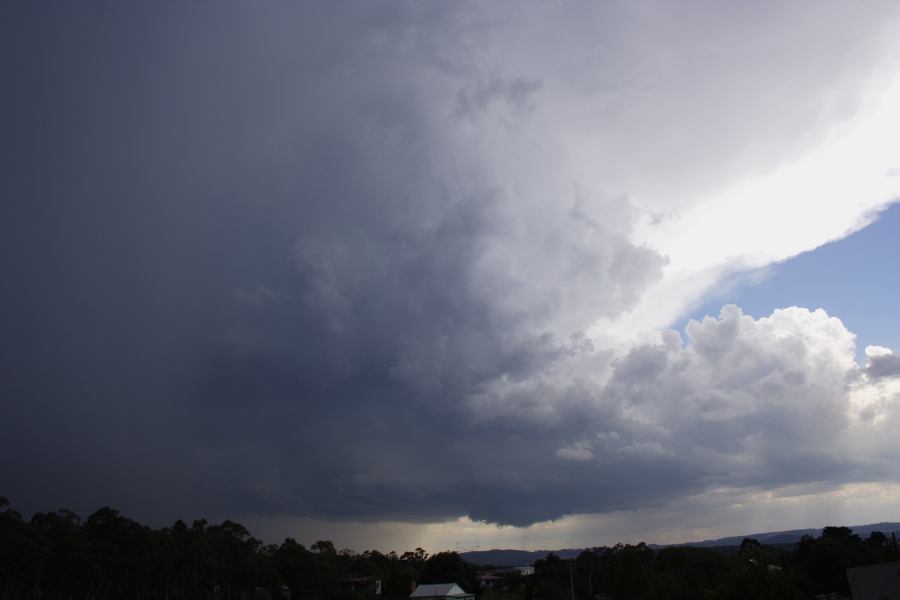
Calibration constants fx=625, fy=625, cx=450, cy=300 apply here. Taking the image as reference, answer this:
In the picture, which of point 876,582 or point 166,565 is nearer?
point 876,582

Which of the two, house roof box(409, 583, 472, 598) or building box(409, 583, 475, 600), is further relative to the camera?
house roof box(409, 583, 472, 598)

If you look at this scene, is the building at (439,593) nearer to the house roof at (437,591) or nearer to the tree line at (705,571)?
the house roof at (437,591)

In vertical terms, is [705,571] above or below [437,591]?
above

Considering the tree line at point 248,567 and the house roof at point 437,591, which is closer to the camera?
the tree line at point 248,567

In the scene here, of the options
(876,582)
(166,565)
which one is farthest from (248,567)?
(876,582)

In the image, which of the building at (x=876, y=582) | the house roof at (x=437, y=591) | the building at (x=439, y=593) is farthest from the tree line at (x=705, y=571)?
the house roof at (x=437, y=591)

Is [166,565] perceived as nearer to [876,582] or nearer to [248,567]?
[248,567]

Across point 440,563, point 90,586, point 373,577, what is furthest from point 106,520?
point 440,563

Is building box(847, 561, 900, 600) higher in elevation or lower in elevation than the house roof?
higher

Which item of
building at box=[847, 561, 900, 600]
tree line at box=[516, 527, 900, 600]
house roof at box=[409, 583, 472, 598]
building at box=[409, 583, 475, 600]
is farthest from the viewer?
house roof at box=[409, 583, 472, 598]

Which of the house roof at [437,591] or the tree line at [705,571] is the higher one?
the tree line at [705,571]

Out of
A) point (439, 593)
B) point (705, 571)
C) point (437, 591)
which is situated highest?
point (705, 571)

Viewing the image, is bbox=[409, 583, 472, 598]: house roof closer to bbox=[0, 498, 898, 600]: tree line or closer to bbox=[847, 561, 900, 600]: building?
bbox=[0, 498, 898, 600]: tree line

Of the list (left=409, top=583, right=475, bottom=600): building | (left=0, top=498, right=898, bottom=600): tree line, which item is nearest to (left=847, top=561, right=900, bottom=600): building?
(left=0, top=498, right=898, bottom=600): tree line
